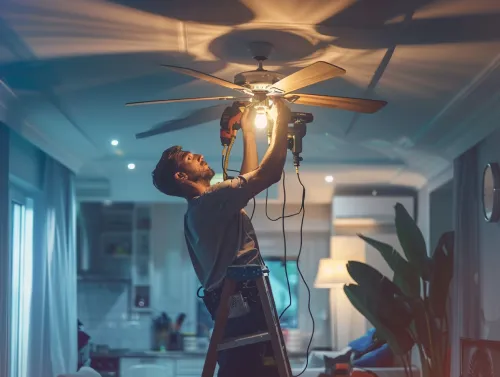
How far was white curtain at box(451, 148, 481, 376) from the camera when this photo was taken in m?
4.17

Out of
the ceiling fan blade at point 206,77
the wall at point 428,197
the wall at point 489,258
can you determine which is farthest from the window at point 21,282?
the wall at point 428,197

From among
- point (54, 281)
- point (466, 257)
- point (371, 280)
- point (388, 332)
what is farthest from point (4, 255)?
point (466, 257)

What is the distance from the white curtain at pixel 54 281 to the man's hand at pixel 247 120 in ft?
7.68

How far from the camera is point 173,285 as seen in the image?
24.1ft

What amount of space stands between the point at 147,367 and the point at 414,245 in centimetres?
334

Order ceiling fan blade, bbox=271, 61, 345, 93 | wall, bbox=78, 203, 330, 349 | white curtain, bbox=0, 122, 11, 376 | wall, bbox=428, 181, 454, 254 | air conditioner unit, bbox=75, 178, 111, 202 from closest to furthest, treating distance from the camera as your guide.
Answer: ceiling fan blade, bbox=271, 61, 345, 93
white curtain, bbox=0, 122, 11, 376
wall, bbox=428, 181, 454, 254
air conditioner unit, bbox=75, 178, 111, 202
wall, bbox=78, 203, 330, 349

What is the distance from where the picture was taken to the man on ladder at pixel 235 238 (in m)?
2.47

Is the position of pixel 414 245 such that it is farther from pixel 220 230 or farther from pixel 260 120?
pixel 220 230

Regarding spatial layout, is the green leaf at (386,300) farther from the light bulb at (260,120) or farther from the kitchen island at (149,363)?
the kitchen island at (149,363)

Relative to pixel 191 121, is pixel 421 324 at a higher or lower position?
lower

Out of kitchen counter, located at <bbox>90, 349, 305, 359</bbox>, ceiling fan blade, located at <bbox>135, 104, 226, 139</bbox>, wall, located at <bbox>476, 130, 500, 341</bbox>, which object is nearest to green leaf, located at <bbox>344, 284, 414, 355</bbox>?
wall, located at <bbox>476, 130, 500, 341</bbox>

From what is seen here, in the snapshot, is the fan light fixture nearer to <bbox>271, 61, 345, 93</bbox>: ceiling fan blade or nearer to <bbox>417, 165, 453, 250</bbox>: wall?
<bbox>271, 61, 345, 93</bbox>: ceiling fan blade

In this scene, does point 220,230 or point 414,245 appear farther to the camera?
point 414,245

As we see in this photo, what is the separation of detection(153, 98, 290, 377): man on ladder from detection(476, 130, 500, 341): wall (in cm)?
177
